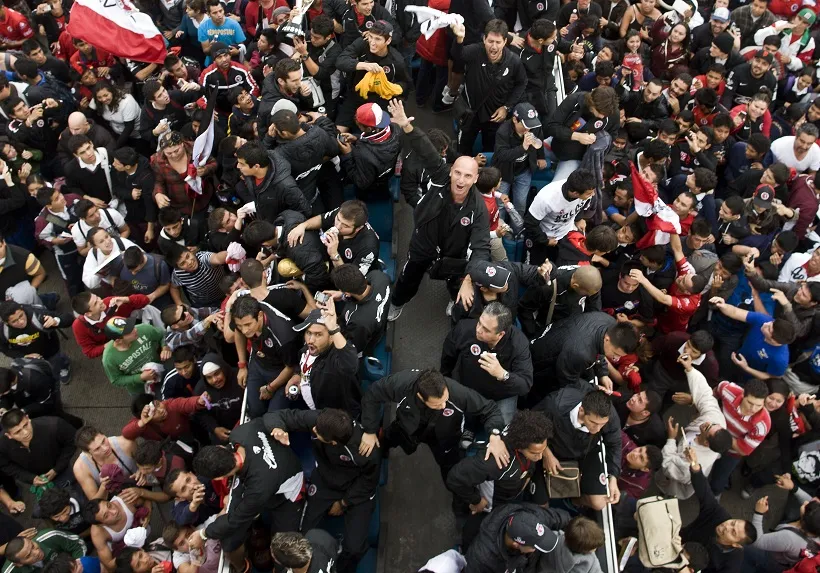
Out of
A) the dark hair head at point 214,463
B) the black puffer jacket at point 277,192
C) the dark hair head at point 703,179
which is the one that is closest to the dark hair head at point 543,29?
the dark hair head at point 703,179

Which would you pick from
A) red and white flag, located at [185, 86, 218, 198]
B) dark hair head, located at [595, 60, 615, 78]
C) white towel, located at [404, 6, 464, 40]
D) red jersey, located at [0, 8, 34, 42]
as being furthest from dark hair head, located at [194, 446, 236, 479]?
red jersey, located at [0, 8, 34, 42]

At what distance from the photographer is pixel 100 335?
6094mm

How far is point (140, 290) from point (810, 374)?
6.53 metres

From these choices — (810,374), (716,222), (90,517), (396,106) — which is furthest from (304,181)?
(810,374)

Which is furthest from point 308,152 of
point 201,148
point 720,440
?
point 720,440

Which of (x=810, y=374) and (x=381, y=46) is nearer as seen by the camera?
(x=810, y=374)

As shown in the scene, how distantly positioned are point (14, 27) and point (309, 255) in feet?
22.4

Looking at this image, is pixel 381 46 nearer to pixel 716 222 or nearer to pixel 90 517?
pixel 716 222

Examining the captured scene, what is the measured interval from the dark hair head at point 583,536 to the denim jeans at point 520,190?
3.68 metres

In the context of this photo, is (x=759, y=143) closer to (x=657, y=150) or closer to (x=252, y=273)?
(x=657, y=150)

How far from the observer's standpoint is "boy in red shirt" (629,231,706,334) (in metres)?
6.02

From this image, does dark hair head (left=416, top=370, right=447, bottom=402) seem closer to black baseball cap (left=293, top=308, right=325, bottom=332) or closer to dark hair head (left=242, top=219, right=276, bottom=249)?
black baseball cap (left=293, top=308, right=325, bottom=332)

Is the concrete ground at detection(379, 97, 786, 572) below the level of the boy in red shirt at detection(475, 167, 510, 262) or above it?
below

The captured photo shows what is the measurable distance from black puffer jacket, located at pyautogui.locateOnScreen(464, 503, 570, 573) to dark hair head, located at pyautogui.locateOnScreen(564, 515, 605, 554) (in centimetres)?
15
